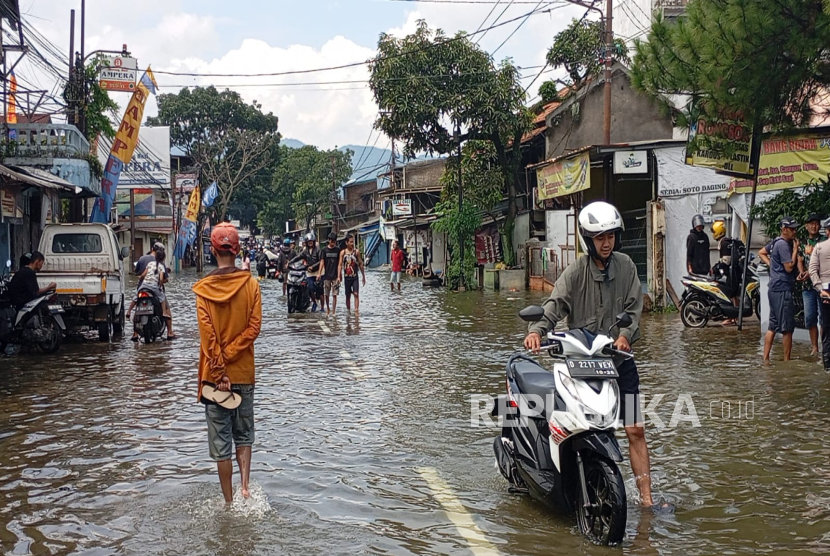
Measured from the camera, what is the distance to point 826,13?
24.9 feet

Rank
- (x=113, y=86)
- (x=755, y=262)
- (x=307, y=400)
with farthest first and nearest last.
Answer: (x=113, y=86) < (x=755, y=262) < (x=307, y=400)

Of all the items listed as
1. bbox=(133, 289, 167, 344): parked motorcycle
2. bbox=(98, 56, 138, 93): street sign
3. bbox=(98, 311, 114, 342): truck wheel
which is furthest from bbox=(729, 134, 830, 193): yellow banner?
bbox=(98, 56, 138, 93): street sign

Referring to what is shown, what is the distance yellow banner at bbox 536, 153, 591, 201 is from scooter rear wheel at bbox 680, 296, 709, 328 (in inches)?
230

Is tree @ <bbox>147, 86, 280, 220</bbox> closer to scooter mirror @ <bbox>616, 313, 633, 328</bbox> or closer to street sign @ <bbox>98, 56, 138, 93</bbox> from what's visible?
street sign @ <bbox>98, 56, 138, 93</bbox>

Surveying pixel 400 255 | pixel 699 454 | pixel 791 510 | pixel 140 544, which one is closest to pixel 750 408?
pixel 699 454

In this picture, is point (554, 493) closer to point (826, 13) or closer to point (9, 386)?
point (826, 13)

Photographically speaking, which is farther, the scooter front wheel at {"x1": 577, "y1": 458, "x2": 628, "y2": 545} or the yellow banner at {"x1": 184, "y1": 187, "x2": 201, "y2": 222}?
the yellow banner at {"x1": 184, "y1": 187, "x2": 201, "y2": 222}

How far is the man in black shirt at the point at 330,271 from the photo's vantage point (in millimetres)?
19281

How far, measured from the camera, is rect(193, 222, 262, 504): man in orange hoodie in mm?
5316

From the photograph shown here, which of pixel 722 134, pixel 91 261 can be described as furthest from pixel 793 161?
pixel 91 261

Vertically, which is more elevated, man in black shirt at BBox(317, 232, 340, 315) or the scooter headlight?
Answer: man in black shirt at BBox(317, 232, 340, 315)

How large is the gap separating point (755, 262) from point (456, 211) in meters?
16.2

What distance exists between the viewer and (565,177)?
71.5 ft

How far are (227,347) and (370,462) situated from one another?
1.67 meters
